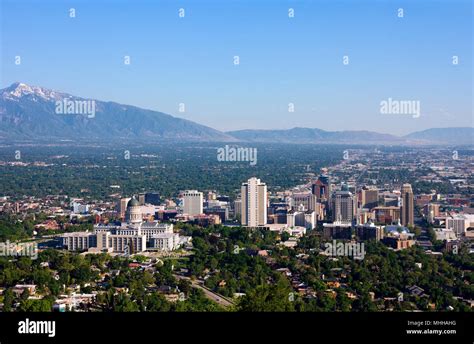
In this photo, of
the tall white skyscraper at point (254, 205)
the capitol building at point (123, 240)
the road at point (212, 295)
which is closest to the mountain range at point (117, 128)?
the tall white skyscraper at point (254, 205)

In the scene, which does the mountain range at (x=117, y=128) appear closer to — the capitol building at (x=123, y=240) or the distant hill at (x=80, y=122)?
the distant hill at (x=80, y=122)

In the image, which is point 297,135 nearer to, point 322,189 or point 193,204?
point 322,189

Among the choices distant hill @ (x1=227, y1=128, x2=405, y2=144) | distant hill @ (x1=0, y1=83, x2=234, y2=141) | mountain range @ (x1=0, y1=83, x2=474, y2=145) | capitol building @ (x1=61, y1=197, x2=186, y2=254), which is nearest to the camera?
capitol building @ (x1=61, y1=197, x2=186, y2=254)

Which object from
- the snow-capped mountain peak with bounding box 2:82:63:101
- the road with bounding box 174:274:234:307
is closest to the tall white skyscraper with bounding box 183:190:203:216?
the road with bounding box 174:274:234:307

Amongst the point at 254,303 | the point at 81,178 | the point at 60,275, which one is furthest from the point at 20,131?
the point at 254,303

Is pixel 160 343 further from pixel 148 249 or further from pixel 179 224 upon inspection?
pixel 179 224

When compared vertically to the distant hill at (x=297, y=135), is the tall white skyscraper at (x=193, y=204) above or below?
below

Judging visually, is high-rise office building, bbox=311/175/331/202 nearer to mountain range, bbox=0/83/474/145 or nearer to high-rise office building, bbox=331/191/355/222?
high-rise office building, bbox=331/191/355/222
